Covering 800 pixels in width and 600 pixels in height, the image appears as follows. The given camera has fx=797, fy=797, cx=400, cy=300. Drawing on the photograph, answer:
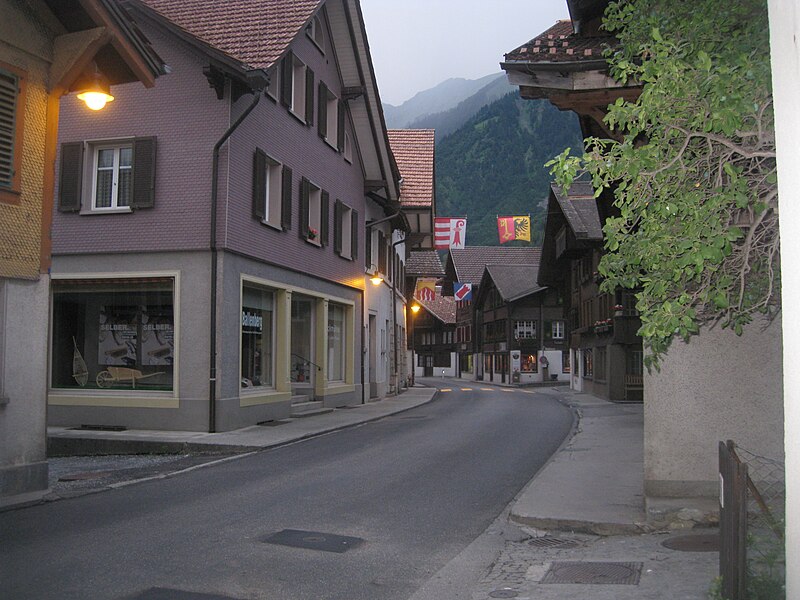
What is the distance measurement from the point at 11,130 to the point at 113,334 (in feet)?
29.7

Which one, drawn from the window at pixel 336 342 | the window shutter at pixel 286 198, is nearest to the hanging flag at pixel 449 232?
the window at pixel 336 342

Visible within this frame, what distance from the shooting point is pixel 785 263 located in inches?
122

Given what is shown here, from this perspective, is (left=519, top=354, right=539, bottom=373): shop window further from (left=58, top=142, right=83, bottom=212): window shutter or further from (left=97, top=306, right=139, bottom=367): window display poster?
(left=58, top=142, right=83, bottom=212): window shutter

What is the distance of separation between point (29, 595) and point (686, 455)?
6.26 meters

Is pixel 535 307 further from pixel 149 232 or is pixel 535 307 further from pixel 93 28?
pixel 93 28

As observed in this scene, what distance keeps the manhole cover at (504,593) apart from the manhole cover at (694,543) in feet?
6.03

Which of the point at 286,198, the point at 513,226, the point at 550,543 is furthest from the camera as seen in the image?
the point at 513,226

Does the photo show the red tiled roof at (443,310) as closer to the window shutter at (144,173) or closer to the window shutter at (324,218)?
the window shutter at (324,218)

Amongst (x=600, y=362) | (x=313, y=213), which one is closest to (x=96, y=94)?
(x=313, y=213)

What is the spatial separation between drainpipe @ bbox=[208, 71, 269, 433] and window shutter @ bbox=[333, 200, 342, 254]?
27.1 ft

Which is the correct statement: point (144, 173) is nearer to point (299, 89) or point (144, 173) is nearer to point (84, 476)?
point (299, 89)

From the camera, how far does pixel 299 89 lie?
22.0 metres

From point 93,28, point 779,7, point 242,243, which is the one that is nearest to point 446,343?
point 242,243

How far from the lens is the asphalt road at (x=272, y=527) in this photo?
6.07 meters
